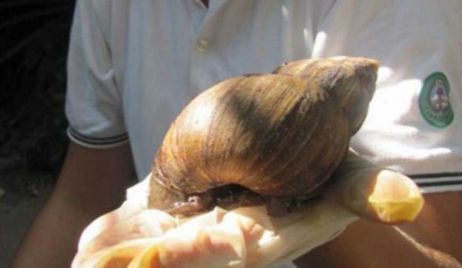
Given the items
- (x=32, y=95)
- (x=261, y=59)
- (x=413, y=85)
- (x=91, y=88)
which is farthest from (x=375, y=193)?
(x=32, y=95)

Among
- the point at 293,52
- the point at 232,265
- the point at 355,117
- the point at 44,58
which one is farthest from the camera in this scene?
the point at 44,58

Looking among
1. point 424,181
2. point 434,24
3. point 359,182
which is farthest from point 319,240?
point 434,24

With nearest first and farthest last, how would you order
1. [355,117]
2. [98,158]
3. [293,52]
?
[355,117]
[293,52]
[98,158]

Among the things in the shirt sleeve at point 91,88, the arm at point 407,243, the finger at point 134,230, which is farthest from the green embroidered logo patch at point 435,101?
the shirt sleeve at point 91,88

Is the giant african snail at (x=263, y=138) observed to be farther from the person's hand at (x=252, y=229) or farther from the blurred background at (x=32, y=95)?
the blurred background at (x=32, y=95)

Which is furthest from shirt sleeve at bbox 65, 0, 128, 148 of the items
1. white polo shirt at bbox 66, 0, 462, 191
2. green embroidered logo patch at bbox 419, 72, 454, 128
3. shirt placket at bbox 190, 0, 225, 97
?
green embroidered logo patch at bbox 419, 72, 454, 128

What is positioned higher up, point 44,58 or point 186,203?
point 186,203

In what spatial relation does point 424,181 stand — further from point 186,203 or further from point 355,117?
point 186,203
